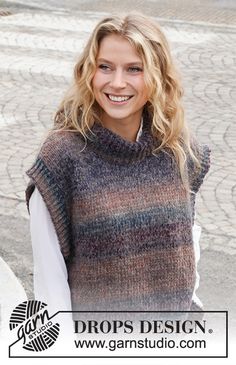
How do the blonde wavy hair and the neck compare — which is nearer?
the blonde wavy hair

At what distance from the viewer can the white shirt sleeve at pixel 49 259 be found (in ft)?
9.37

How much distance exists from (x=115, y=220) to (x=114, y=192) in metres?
0.09

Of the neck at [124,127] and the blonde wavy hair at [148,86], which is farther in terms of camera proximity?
the neck at [124,127]

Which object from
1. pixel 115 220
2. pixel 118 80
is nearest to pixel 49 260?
pixel 115 220

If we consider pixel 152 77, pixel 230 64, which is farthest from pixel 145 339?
pixel 230 64

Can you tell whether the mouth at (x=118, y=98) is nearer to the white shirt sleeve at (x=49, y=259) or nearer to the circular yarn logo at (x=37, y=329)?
the white shirt sleeve at (x=49, y=259)

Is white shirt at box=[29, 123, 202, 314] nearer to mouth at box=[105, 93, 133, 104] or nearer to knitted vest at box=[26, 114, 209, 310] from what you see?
knitted vest at box=[26, 114, 209, 310]

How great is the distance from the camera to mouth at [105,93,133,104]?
2.89 m

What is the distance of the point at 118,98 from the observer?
289 centimetres

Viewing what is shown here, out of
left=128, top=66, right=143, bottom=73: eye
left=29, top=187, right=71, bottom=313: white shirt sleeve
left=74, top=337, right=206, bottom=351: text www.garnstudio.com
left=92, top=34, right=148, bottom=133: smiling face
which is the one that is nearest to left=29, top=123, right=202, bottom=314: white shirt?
left=29, top=187, right=71, bottom=313: white shirt sleeve

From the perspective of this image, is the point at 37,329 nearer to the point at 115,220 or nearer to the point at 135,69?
the point at 115,220

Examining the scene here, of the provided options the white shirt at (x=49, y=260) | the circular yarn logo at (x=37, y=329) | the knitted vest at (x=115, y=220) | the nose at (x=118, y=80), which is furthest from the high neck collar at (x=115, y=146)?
the circular yarn logo at (x=37, y=329)

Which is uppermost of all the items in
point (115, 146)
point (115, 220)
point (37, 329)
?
point (115, 146)

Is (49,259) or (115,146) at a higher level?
(115,146)
